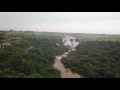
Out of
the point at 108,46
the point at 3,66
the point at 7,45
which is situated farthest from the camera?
the point at 108,46

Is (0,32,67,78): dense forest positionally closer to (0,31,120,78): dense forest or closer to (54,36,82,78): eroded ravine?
(0,31,120,78): dense forest

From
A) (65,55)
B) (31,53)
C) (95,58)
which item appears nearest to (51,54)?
(65,55)

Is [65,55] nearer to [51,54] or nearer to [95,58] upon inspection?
[51,54]

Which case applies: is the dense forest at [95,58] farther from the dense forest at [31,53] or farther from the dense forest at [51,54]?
the dense forest at [31,53]

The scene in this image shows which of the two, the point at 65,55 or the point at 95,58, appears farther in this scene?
the point at 95,58

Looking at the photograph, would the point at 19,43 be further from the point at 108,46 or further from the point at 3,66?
the point at 108,46

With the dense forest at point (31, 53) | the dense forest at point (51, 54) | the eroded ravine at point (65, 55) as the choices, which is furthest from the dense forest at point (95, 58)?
the dense forest at point (31, 53)
